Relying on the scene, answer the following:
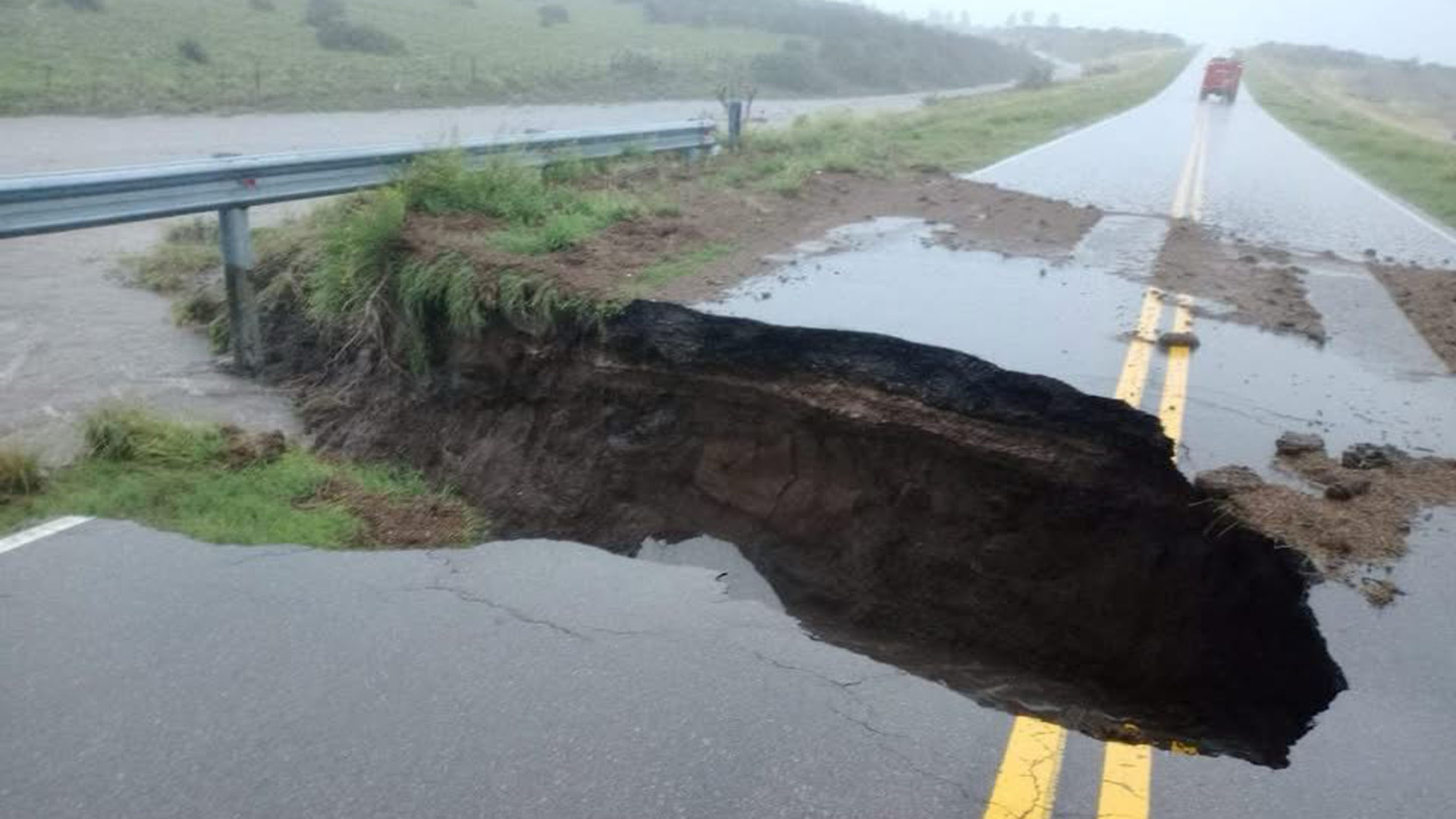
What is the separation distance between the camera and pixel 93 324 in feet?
30.0

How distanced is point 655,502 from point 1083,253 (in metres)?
5.65

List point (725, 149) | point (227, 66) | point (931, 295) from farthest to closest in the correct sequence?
1. point (227, 66)
2. point (725, 149)
3. point (931, 295)

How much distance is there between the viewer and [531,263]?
7898mm

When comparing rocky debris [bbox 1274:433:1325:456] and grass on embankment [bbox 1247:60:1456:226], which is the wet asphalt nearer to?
rocky debris [bbox 1274:433:1325:456]

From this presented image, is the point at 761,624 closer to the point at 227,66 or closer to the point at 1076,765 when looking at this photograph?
the point at 1076,765

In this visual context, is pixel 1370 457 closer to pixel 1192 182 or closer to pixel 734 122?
pixel 734 122

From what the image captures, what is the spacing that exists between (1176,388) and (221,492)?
537 centimetres

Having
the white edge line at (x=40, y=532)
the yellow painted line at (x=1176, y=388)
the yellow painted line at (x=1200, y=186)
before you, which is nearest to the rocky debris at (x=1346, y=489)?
the yellow painted line at (x=1176, y=388)


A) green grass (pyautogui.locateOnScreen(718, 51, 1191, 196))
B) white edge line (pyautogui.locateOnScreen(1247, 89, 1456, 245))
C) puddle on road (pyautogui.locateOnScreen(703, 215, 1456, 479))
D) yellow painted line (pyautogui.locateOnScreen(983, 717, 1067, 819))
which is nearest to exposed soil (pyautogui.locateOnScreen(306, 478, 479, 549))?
puddle on road (pyautogui.locateOnScreen(703, 215, 1456, 479))

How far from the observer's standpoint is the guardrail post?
8172 millimetres

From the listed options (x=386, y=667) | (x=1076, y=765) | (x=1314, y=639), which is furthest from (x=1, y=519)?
(x=1314, y=639)

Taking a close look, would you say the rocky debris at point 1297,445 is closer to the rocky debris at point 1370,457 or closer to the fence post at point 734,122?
the rocky debris at point 1370,457

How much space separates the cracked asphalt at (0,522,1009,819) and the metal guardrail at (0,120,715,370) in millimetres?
2668

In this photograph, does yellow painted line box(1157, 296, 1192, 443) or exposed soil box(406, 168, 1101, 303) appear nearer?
yellow painted line box(1157, 296, 1192, 443)
